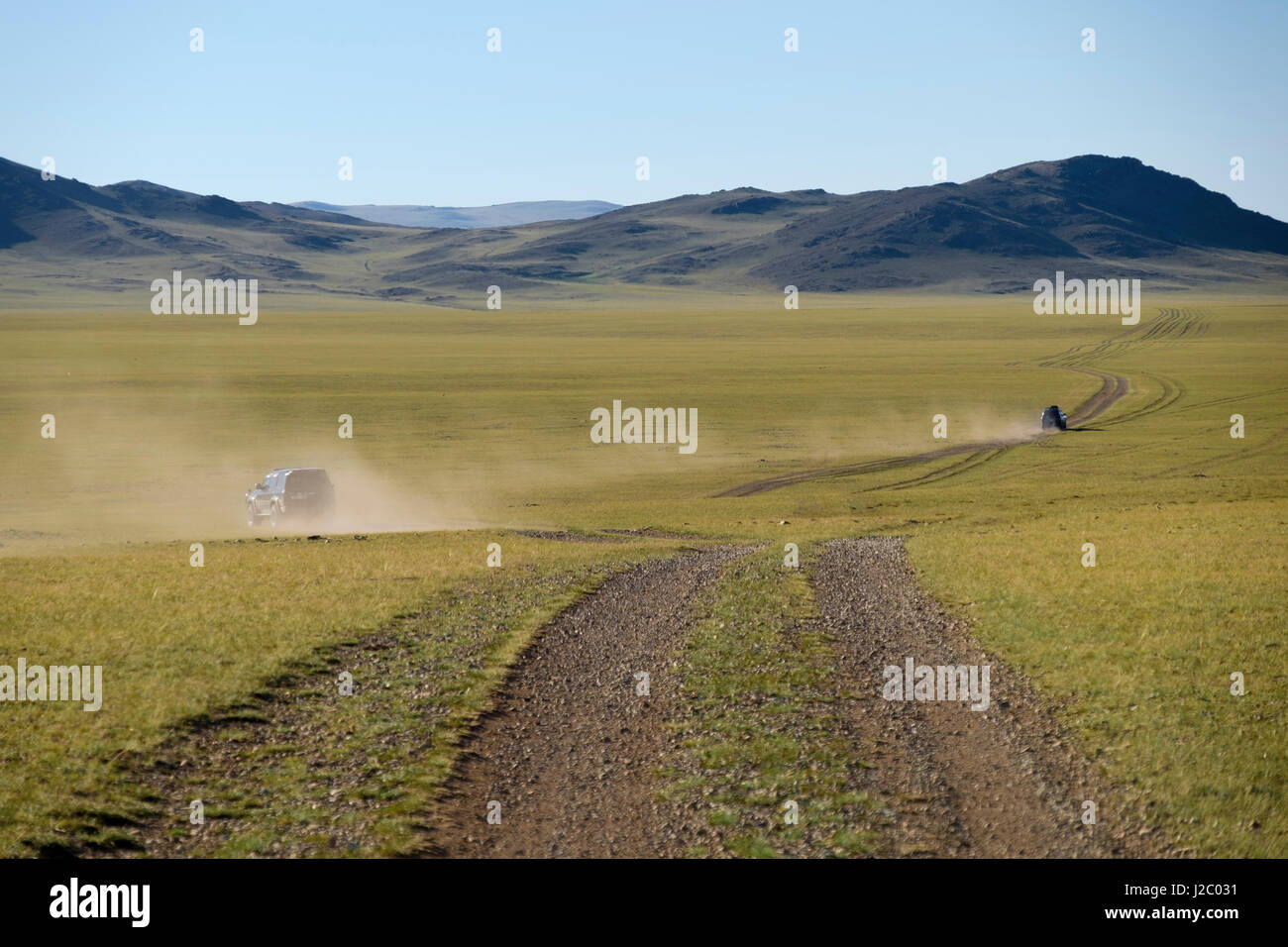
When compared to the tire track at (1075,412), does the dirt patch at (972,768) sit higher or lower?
lower

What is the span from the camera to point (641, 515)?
41.6 m

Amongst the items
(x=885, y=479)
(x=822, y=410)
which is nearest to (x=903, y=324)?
(x=822, y=410)

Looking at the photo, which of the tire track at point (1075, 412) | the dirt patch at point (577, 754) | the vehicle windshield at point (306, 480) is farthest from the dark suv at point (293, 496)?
the dirt patch at point (577, 754)

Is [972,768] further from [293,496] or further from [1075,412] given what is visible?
[1075,412]

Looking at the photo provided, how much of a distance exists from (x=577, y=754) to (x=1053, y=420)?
64.0m

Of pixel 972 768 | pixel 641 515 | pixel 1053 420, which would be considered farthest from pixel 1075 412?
pixel 972 768

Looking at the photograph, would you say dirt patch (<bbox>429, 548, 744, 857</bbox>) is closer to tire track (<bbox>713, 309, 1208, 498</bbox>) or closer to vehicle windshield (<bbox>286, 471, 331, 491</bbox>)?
vehicle windshield (<bbox>286, 471, 331, 491</bbox>)

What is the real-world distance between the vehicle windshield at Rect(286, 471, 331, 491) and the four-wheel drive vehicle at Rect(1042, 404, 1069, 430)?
48.3 m

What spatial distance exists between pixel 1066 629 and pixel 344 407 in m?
71.1

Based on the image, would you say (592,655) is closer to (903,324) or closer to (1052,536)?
(1052,536)

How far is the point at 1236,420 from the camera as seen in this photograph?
230 ft

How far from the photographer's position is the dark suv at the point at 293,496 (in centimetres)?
3881

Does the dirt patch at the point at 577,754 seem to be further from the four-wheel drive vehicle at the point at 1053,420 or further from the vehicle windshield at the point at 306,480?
the four-wheel drive vehicle at the point at 1053,420

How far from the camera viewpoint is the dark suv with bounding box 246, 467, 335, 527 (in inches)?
1528
